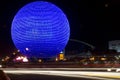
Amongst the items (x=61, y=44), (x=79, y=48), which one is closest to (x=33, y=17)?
(x=61, y=44)

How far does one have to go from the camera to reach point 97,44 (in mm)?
102875

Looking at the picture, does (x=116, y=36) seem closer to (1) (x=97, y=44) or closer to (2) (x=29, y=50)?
(1) (x=97, y=44)

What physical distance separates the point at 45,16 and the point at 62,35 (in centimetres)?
436

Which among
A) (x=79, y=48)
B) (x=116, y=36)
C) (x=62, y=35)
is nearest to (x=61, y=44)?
(x=62, y=35)

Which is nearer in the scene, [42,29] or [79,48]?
[42,29]

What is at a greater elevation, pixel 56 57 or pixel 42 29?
pixel 42 29

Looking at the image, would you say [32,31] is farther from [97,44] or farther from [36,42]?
[97,44]

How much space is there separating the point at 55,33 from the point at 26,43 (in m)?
5.15

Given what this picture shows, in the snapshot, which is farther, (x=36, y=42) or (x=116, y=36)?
(x=116, y=36)

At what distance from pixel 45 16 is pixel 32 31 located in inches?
133

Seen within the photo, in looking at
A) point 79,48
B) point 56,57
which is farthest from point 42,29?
point 79,48

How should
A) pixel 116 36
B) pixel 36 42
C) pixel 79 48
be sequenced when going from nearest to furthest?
1. pixel 36 42
2. pixel 116 36
3. pixel 79 48

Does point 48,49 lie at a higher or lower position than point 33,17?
lower

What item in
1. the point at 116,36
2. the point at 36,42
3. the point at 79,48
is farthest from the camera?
the point at 79,48
